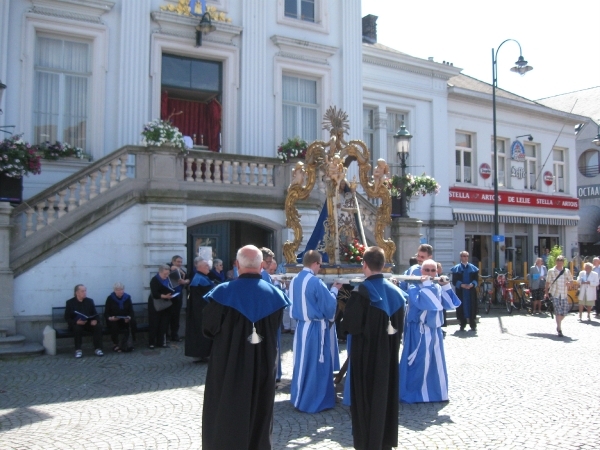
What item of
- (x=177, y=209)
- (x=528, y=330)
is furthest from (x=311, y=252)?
(x=528, y=330)

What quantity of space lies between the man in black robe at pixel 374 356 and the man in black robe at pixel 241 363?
102 cm

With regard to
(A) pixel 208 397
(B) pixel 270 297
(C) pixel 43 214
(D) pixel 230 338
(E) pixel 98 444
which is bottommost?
(E) pixel 98 444

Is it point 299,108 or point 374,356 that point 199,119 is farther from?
point 374,356

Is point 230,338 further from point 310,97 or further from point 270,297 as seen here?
point 310,97

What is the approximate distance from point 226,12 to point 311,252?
10.9 meters

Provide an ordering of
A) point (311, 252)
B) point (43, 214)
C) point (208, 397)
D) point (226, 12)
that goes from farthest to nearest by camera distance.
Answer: point (226, 12) → point (43, 214) → point (311, 252) → point (208, 397)

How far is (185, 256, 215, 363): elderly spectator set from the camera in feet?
33.5

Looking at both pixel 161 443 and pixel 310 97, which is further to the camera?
pixel 310 97

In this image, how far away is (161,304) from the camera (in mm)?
11852

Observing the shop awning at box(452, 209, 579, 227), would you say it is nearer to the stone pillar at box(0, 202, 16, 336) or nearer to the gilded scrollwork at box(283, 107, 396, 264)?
the gilded scrollwork at box(283, 107, 396, 264)

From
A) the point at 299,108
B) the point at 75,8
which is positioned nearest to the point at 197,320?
the point at 75,8

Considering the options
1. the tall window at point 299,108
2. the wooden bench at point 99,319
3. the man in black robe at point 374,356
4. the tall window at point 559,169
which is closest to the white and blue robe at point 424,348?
the man in black robe at point 374,356

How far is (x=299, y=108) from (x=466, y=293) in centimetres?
701

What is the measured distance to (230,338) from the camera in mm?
4973
